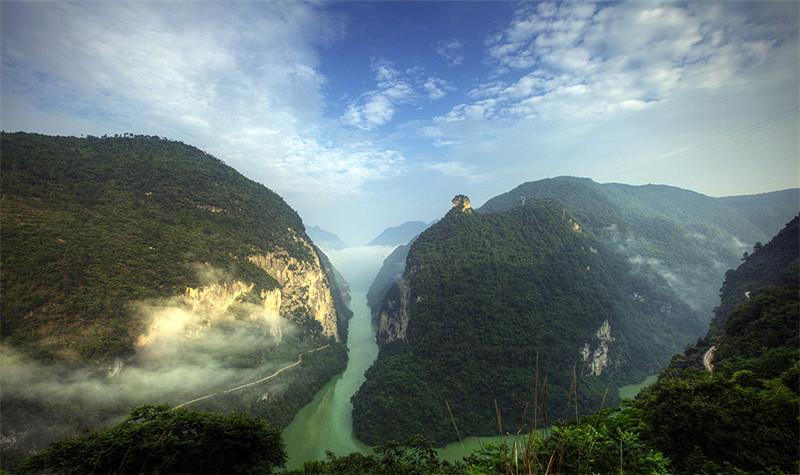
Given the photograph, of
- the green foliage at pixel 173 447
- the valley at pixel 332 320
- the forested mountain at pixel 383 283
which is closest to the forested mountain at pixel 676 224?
the valley at pixel 332 320

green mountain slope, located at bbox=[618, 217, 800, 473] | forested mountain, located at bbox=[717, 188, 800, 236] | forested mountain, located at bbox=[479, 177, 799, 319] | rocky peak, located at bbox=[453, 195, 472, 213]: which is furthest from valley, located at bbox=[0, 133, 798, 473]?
forested mountain, located at bbox=[717, 188, 800, 236]

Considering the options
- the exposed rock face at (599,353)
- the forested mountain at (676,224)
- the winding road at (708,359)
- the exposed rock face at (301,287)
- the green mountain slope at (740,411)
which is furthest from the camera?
the forested mountain at (676,224)

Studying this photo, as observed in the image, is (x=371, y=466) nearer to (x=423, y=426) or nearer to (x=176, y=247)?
(x=423, y=426)

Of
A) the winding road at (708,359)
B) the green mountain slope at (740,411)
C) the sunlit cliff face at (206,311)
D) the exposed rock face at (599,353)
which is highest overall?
the sunlit cliff face at (206,311)

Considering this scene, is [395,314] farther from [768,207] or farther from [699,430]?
[768,207]

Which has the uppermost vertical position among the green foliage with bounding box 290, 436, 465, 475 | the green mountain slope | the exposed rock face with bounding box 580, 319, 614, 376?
the green mountain slope

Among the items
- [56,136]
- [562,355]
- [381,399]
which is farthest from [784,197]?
[56,136]

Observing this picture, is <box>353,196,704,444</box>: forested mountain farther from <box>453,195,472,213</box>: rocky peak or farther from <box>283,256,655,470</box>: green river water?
<box>283,256,655,470</box>: green river water

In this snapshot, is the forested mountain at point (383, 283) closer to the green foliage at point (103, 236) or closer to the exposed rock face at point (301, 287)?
the exposed rock face at point (301, 287)

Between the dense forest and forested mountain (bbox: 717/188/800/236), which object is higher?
forested mountain (bbox: 717/188/800/236)
